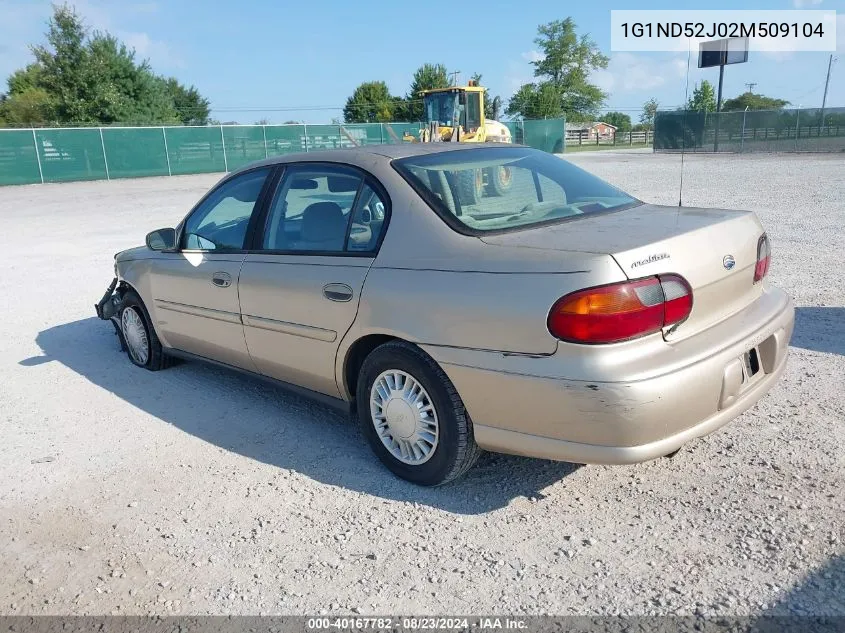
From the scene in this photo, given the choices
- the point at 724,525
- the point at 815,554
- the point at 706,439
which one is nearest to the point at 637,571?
the point at 724,525

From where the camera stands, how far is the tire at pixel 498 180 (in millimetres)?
3562

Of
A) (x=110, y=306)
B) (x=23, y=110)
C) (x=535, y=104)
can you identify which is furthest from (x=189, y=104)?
(x=110, y=306)

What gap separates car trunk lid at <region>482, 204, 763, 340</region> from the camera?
8.93 ft

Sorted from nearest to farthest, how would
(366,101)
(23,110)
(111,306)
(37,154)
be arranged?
(111,306) → (37,154) → (23,110) → (366,101)

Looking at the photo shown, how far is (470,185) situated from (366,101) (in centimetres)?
8551

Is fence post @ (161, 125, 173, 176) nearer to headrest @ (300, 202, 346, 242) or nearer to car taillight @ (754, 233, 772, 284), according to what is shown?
headrest @ (300, 202, 346, 242)

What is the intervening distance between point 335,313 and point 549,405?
1.24m

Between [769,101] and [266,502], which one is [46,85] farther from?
[769,101]

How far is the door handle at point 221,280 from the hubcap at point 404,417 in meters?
1.31

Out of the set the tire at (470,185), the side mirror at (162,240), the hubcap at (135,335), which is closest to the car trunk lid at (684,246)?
the tire at (470,185)

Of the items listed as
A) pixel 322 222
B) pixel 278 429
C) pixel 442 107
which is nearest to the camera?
pixel 322 222

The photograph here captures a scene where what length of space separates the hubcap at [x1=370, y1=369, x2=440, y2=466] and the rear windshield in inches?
30.7

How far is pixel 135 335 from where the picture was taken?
533 centimetres

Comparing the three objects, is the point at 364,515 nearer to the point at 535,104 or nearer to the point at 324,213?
the point at 324,213
